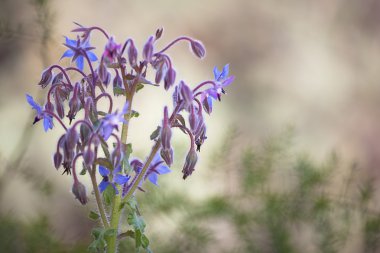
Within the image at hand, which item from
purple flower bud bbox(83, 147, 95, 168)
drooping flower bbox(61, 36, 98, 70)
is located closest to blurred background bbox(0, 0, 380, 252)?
drooping flower bbox(61, 36, 98, 70)

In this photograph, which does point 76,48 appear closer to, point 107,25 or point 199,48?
point 199,48

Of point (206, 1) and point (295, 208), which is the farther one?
point (206, 1)

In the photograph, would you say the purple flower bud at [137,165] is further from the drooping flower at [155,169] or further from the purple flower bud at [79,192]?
the purple flower bud at [79,192]

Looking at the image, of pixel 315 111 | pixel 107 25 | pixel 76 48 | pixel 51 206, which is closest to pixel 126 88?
pixel 76 48

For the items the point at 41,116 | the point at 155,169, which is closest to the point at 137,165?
the point at 155,169

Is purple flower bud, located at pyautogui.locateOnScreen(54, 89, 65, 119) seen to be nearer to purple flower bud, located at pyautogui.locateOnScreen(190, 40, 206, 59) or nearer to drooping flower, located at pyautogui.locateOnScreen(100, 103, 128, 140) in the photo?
drooping flower, located at pyautogui.locateOnScreen(100, 103, 128, 140)
